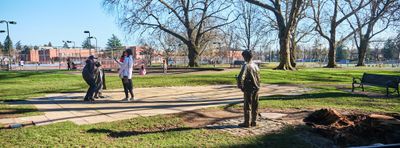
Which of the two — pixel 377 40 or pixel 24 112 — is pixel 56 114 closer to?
pixel 24 112

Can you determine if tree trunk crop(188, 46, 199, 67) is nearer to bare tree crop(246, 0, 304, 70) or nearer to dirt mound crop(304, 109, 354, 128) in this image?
bare tree crop(246, 0, 304, 70)

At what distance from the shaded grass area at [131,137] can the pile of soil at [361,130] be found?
0.62 metres

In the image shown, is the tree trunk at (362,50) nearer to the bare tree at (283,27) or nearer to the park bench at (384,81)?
the bare tree at (283,27)

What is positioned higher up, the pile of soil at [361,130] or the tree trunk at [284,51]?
the tree trunk at [284,51]

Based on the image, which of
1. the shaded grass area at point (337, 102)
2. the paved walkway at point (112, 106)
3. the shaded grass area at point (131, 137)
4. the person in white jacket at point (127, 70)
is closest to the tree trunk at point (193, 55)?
the paved walkway at point (112, 106)

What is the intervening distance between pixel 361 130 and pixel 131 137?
396 centimetres

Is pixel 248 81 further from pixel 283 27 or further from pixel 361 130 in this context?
pixel 283 27

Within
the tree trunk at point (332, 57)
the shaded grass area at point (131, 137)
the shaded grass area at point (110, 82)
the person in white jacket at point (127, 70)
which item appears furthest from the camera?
the tree trunk at point (332, 57)

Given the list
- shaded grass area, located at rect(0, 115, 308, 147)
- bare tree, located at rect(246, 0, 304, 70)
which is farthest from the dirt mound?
bare tree, located at rect(246, 0, 304, 70)

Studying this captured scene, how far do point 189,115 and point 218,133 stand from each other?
2.04m

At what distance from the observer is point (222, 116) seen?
347 inches

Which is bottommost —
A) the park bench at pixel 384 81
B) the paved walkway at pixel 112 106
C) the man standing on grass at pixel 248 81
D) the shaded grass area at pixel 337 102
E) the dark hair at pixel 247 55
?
the shaded grass area at pixel 337 102

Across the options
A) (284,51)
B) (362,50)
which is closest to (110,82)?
(284,51)

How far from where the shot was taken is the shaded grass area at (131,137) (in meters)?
6.09
